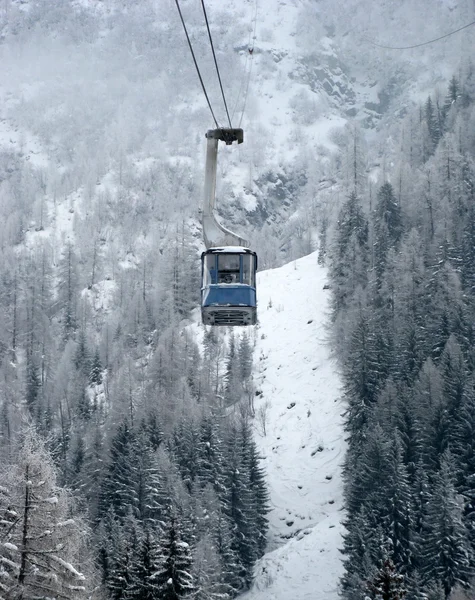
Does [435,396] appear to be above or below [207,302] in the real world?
below

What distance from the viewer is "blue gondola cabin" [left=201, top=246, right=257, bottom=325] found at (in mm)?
23859

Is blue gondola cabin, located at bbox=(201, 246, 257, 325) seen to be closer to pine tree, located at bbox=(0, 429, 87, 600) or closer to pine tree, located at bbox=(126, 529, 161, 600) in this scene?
pine tree, located at bbox=(0, 429, 87, 600)

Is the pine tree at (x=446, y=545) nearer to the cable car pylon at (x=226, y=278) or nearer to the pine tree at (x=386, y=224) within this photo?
the cable car pylon at (x=226, y=278)

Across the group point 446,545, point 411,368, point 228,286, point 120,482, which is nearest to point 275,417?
point 411,368

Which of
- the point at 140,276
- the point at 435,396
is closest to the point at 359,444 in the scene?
the point at 435,396

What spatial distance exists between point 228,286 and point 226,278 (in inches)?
12.8

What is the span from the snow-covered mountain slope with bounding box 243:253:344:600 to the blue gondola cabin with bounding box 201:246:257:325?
38.8 m

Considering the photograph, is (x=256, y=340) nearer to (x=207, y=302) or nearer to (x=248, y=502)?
(x=248, y=502)

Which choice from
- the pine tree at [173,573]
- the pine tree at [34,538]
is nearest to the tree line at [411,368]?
the pine tree at [173,573]

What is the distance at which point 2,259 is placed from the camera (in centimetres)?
15762

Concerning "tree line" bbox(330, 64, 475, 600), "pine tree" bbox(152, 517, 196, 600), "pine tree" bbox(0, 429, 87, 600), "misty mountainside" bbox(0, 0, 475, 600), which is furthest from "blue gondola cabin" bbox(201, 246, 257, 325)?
"tree line" bbox(330, 64, 475, 600)

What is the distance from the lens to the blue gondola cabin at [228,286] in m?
23.9

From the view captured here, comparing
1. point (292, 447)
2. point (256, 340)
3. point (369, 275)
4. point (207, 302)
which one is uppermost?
point (207, 302)

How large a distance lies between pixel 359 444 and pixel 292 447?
35.3 feet
